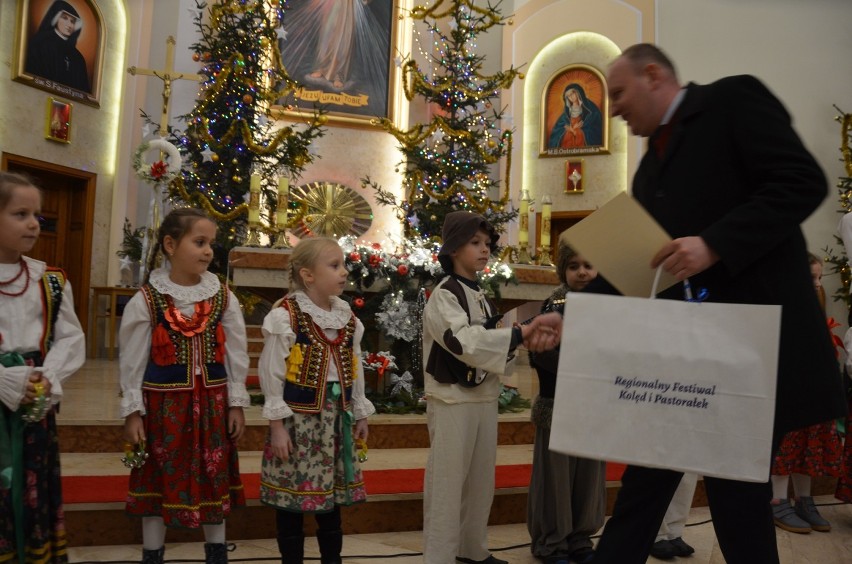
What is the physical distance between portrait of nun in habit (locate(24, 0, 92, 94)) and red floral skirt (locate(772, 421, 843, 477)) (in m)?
9.36

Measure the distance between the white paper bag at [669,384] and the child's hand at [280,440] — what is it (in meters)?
1.28

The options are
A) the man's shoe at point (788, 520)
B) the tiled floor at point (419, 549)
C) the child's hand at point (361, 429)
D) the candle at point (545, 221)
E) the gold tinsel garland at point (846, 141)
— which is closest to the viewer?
the child's hand at point (361, 429)

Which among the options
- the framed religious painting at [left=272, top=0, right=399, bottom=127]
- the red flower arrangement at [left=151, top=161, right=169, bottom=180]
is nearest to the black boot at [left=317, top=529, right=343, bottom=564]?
the red flower arrangement at [left=151, top=161, right=169, bottom=180]

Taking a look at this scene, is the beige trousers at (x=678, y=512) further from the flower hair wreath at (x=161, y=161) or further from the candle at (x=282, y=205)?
the flower hair wreath at (x=161, y=161)

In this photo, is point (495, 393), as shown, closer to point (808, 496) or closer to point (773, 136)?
point (773, 136)

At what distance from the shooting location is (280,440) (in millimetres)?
2588

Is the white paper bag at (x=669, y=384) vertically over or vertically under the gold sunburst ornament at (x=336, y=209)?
under

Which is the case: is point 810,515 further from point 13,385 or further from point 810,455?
point 13,385

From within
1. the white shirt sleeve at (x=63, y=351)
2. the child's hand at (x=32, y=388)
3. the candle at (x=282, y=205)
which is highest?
the candle at (x=282, y=205)

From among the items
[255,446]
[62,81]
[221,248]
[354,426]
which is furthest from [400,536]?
[62,81]

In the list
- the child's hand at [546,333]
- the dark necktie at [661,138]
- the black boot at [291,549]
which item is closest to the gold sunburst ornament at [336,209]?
the black boot at [291,549]

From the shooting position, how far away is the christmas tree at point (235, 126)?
26.9 feet

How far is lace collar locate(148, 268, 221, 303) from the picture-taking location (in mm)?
2619

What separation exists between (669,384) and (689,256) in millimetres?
311
